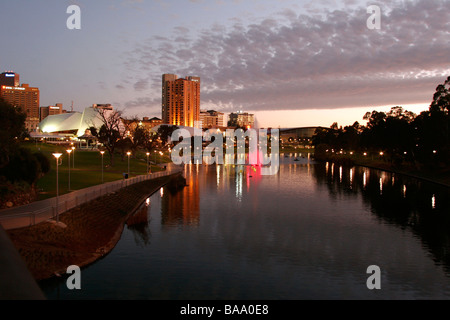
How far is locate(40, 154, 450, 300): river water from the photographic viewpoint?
56.7 feet

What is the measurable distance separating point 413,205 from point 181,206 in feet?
74.1

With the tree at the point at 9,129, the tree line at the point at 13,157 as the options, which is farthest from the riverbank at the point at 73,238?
the tree at the point at 9,129

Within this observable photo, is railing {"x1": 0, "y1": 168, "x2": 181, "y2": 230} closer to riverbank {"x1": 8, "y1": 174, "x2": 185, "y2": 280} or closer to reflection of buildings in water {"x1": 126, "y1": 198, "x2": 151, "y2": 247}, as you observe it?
riverbank {"x1": 8, "y1": 174, "x2": 185, "y2": 280}

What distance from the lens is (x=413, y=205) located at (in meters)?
41.1

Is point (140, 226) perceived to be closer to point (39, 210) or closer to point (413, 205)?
point (39, 210)

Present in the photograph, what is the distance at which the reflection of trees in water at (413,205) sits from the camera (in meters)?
26.8

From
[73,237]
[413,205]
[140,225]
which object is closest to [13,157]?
[140,225]

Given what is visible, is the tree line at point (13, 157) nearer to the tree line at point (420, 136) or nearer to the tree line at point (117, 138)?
the tree line at point (117, 138)

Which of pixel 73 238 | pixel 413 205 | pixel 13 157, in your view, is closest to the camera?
pixel 73 238

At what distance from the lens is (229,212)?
35781mm

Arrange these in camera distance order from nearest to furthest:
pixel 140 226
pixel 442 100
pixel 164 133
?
1. pixel 140 226
2. pixel 442 100
3. pixel 164 133
